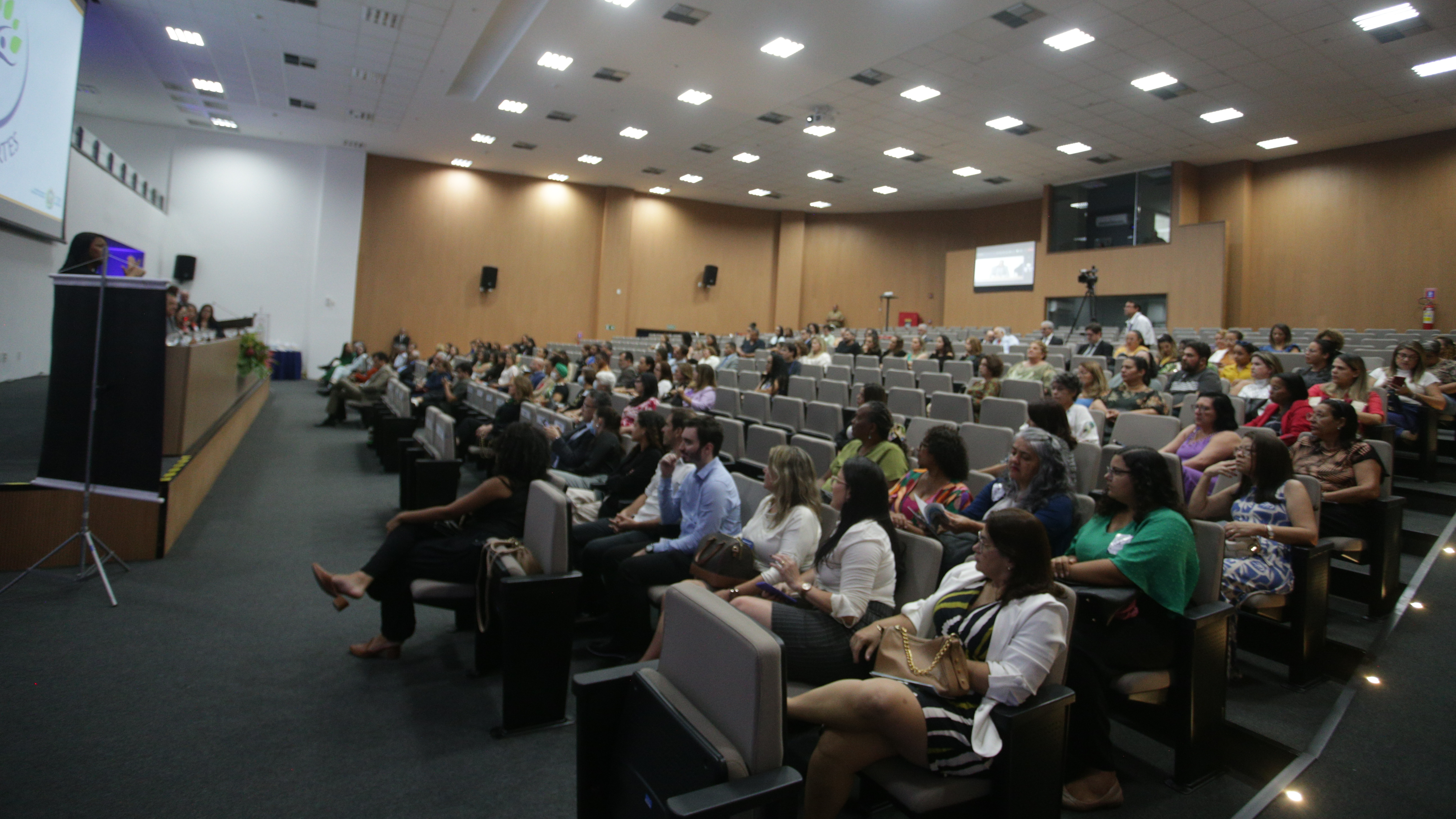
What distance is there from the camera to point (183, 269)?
47.3 ft

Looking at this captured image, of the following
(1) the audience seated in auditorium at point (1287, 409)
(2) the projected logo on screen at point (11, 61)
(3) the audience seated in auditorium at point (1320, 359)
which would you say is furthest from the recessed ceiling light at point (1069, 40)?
(2) the projected logo on screen at point (11, 61)

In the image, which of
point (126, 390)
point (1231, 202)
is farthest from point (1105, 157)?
point (126, 390)

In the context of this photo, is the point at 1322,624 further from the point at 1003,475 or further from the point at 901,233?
the point at 901,233

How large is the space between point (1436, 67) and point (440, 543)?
39.3ft

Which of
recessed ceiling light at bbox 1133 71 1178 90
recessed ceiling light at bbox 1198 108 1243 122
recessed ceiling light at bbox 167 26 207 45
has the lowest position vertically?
recessed ceiling light at bbox 167 26 207 45

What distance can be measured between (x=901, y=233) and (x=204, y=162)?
15815 millimetres

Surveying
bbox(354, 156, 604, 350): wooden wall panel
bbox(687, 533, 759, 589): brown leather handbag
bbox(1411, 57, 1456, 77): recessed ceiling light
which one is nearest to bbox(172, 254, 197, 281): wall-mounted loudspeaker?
bbox(354, 156, 604, 350): wooden wall panel

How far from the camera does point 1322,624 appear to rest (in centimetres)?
282

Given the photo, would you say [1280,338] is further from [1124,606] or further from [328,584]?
[328,584]

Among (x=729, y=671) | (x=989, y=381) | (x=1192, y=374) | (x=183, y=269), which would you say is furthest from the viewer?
(x=183, y=269)

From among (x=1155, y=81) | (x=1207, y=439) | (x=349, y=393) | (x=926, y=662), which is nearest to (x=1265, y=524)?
(x=1207, y=439)

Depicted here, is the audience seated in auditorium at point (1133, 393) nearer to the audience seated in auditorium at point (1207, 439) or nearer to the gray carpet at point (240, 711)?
the audience seated in auditorium at point (1207, 439)

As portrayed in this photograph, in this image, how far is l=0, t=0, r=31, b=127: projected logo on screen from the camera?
16.8ft

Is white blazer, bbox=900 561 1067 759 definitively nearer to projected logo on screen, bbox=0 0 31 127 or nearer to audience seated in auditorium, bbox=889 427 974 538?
audience seated in auditorium, bbox=889 427 974 538
